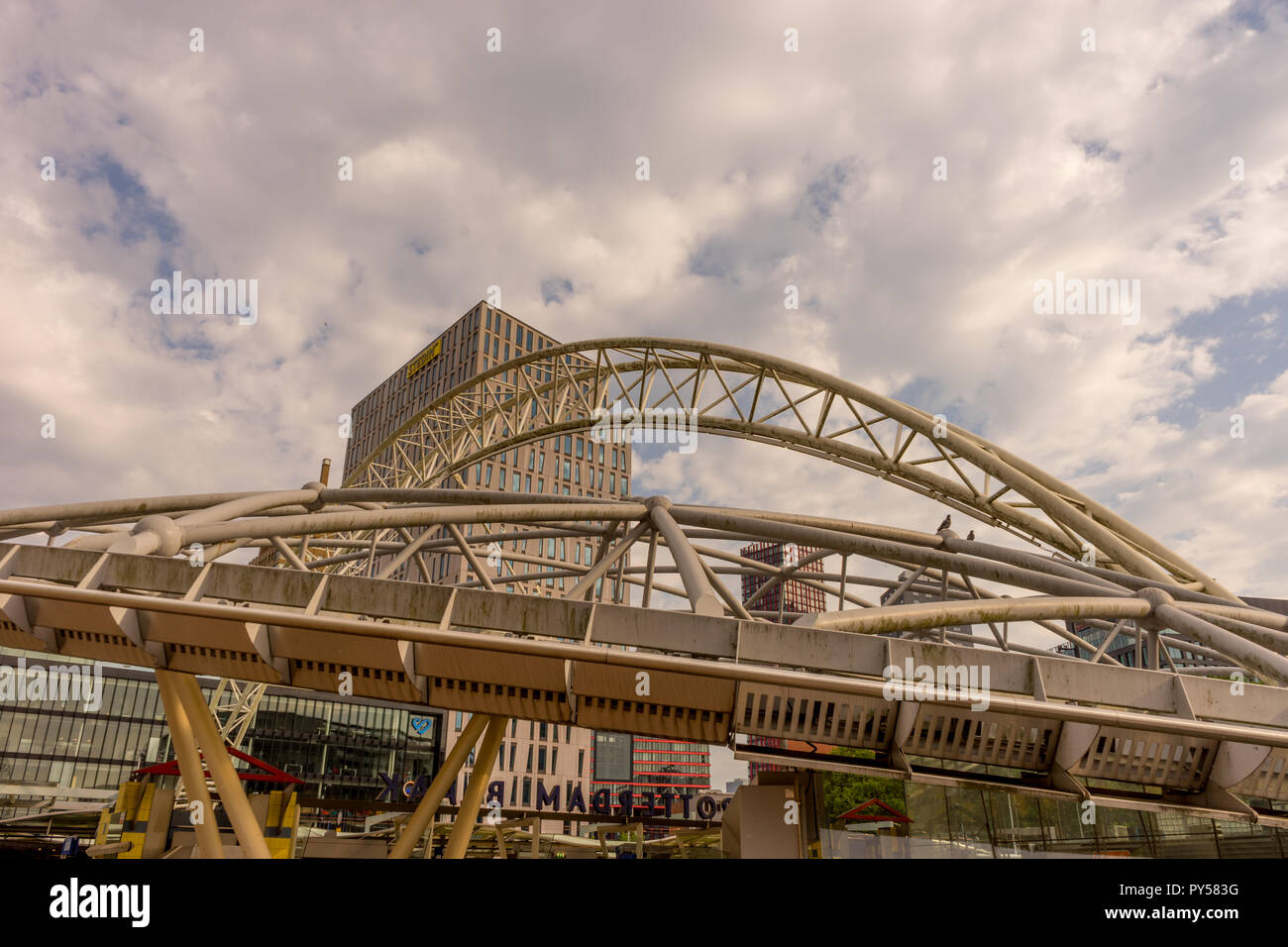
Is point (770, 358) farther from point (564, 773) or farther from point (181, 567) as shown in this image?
point (564, 773)

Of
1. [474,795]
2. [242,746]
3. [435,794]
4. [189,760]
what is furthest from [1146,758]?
[242,746]

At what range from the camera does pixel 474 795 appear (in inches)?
548

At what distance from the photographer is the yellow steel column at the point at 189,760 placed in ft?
35.9

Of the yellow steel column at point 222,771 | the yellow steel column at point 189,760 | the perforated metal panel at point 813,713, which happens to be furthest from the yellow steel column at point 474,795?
the perforated metal panel at point 813,713

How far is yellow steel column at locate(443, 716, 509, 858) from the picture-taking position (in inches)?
530

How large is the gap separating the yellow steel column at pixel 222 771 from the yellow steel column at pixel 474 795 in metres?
3.29

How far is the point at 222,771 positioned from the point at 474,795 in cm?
452

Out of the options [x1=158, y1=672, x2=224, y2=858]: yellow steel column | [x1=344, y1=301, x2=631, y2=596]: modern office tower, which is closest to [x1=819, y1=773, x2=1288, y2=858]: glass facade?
[x1=158, y1=672, x2=224, y2=858]: yellow steel column

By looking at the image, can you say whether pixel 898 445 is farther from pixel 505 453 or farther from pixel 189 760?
pixel 505 453

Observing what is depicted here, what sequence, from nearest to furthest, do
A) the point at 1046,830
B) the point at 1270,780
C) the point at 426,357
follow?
1. the point at 1270,780
2. the point at 1046,830
3. the point at 426,357

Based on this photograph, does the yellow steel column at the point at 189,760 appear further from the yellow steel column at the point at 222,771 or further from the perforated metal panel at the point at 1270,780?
the perforated metal panel at the point at 1270,780

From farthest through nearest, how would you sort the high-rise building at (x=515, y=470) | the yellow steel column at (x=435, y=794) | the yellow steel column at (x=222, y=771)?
the high-rise building at (x=515, y=470) < the yellow steel column at (x=435, y=794) < the yellow steel column at (x=222, y=771)
